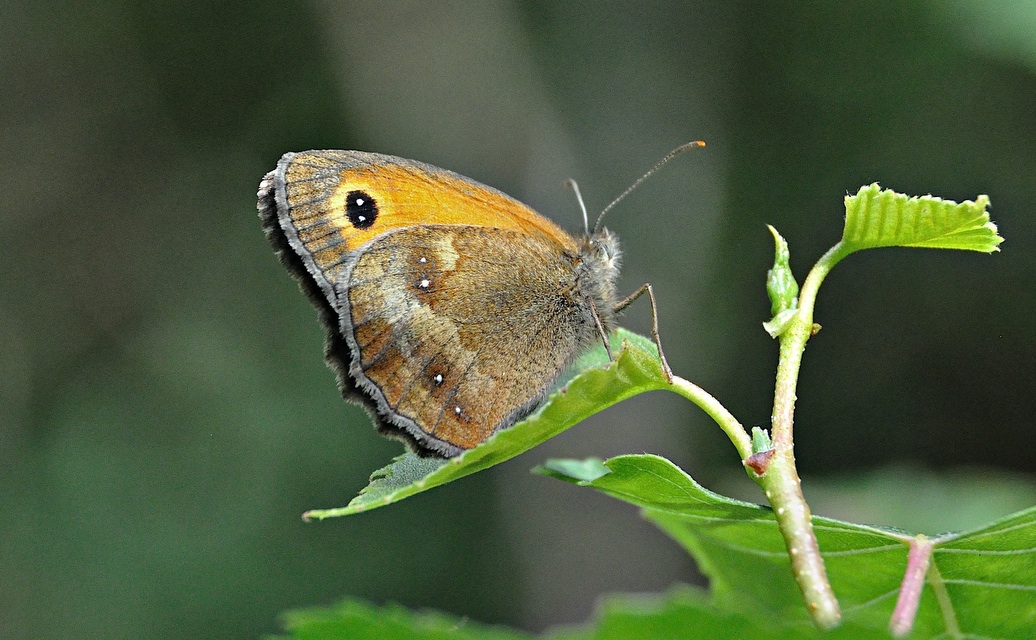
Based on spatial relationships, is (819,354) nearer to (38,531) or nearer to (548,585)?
(548,585)

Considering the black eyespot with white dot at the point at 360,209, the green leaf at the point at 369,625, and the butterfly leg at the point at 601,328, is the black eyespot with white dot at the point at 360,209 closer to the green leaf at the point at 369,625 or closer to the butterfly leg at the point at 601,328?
the butterfly leg at the point at 601,328

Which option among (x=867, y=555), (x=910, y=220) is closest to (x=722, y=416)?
(x=867, y=555)

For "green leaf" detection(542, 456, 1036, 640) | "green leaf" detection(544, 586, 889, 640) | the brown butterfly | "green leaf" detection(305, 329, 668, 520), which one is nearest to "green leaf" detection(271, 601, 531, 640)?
"green leaf" detection(544, 586, 889, 640)

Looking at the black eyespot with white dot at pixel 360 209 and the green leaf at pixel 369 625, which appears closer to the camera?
the green leaf at pixel 369 625

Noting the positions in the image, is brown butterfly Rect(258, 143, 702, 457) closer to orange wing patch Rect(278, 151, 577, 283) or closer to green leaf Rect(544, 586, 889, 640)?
orange wing patch Rect(278, 151, 577, 283)

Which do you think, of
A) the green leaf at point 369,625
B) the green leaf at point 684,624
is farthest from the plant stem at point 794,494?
the green leaf at point 369,625

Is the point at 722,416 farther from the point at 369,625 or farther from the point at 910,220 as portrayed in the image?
the point at 369,625
